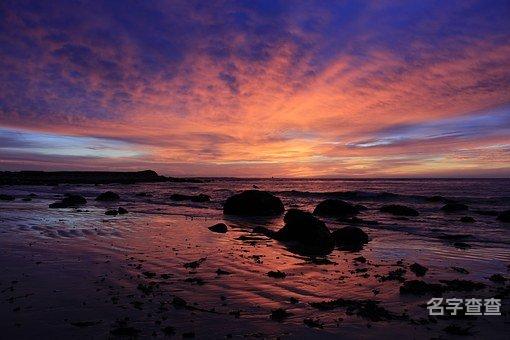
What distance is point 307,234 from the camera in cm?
1828

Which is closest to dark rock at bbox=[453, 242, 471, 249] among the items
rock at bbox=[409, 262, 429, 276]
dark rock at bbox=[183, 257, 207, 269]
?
rock at bbox=[409, 262, 429, 276]

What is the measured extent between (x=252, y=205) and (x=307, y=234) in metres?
14.3

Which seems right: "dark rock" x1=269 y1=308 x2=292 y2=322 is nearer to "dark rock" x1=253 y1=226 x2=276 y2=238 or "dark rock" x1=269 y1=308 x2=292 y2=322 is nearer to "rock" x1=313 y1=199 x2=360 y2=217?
"dark rock" x1=253 y1=226 x2=276 y2=238

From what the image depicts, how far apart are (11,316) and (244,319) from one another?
4518 millimetres

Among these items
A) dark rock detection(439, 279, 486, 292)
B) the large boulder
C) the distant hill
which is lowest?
dark rock detection(439, 279, 486, 292)

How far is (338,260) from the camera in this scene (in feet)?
46.9

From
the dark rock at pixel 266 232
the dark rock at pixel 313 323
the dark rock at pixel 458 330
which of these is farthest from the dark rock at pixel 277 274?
the dark rock at pixel 266 232

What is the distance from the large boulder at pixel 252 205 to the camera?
105 ft

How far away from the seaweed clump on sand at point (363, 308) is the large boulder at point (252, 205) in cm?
2266

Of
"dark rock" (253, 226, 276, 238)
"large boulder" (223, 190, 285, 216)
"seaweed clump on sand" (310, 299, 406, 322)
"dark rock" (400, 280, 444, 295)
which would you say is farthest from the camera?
"large boulder" (223, 190, 285, 216)

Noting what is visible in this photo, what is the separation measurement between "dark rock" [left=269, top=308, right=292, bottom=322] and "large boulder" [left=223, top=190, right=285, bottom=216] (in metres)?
23.3

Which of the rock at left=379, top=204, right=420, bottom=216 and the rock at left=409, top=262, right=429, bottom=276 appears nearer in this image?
the rock at left=409, top=262, right=429, bottom=276

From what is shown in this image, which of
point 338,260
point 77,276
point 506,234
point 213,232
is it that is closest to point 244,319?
point 77,276

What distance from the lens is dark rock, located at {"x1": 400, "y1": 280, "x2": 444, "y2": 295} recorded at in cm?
1014
